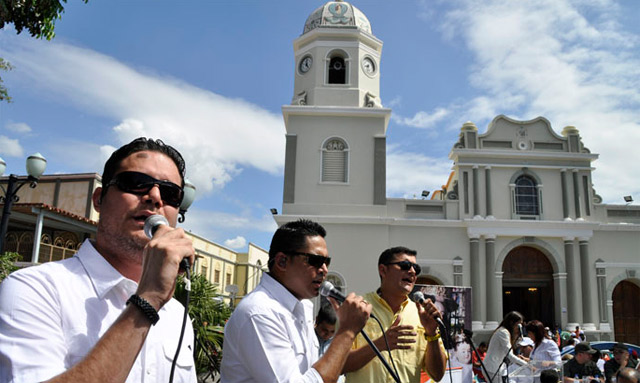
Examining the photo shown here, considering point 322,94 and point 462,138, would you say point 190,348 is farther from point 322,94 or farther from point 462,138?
point 462,138

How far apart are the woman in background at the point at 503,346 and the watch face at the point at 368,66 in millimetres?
15697

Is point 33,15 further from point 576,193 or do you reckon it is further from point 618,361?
point 576,193

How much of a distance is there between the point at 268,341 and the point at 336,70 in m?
20.1

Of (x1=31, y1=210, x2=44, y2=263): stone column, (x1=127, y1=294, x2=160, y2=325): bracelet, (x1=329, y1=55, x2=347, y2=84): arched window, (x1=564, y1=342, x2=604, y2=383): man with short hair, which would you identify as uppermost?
(x1=329, y1=55, x2=347, y2=84): arched window

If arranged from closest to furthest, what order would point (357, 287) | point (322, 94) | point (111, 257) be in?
point (111, 257)
point (357, 287)
point (322, 94)

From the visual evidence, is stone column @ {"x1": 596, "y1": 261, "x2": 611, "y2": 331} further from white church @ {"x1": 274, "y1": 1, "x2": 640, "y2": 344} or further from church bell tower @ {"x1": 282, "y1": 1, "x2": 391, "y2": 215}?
church bell tower @ {"x1": 282, "y1": 1, "x2": 391, "y2": 215}

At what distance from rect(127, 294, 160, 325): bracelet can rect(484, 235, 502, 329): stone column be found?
20.6 meters

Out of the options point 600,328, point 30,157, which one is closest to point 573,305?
point 600,328

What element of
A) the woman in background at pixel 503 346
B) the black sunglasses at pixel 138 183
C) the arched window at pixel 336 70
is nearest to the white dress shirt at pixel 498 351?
the woman in background at pixel 503 346

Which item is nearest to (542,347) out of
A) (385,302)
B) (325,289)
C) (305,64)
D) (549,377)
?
(549,377)

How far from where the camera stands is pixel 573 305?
2045cm

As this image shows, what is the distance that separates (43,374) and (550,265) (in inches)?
911

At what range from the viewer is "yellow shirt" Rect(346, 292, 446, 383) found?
3768 millimetres

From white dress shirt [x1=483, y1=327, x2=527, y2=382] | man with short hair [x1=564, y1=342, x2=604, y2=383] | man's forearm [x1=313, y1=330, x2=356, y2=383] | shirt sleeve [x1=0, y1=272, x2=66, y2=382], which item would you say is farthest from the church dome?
shirt sleeve [x1=0, y1=272, x2=66, y2=382]
